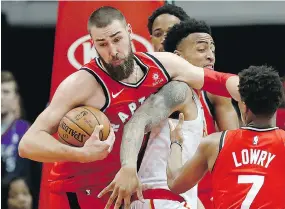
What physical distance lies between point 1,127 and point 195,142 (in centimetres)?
304

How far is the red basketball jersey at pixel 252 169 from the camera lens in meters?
3.45

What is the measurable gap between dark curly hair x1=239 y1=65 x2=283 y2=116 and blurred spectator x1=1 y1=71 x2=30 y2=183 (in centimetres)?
358

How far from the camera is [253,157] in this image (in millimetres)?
3484

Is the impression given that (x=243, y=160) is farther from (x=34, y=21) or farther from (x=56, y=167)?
(x=34, y=21)

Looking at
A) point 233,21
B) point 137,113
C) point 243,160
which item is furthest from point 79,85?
point 233,21

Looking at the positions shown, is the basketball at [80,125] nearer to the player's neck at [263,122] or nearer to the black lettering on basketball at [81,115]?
the black lettering on basketball at [81,115]

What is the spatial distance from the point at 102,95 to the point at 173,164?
0.65 meters

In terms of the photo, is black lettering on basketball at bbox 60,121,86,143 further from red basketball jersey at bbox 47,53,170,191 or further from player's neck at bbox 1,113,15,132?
player's neck at bbox 1,113,15,132

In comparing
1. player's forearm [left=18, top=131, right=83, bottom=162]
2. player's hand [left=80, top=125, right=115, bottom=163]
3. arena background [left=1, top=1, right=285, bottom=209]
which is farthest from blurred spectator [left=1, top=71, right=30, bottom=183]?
player's hand [left=80, top=125, right=115, bottom=163]

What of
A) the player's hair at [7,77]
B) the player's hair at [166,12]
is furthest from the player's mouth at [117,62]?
the player's hair at [7,77]

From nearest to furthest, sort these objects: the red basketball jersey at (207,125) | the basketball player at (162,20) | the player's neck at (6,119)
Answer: the red basketball jersey at (207,125)
the basketball player at (162,20)
the player's neck at (6,119)

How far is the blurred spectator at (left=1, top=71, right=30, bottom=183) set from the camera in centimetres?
680

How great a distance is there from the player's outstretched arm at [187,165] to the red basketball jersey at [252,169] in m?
0.07

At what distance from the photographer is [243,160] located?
349 cm
